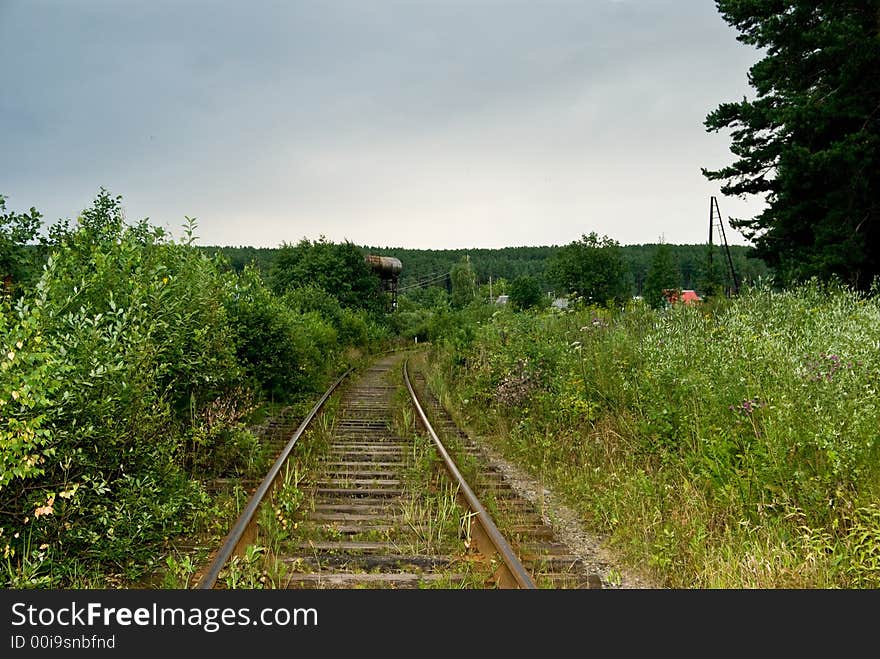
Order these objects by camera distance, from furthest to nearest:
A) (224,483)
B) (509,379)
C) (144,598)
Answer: (509,379)
(224,483)
(144,598)

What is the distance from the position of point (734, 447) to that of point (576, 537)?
1.61m

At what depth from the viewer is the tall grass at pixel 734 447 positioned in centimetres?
441

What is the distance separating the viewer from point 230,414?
837 cm

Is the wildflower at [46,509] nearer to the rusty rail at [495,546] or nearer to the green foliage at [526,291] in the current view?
the rusty rail at [495,546]

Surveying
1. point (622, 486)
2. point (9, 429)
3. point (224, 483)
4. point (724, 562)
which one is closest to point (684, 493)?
point (622, 486)

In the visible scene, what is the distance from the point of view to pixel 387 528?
559cm

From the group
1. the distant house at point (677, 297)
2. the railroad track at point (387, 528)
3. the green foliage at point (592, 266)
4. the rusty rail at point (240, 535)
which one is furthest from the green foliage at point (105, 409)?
the green foliage at point (592, 266)

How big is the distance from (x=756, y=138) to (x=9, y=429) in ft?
75.9

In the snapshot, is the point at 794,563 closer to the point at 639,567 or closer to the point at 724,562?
the point at 724,562

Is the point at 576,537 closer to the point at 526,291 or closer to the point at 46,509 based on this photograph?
the point at 46,509

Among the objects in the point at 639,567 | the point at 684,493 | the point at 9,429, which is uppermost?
the point at 9,429

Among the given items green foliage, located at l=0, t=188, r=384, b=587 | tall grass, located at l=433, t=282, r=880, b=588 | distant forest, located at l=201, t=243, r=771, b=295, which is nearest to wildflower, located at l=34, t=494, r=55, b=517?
green foliage, located at l=0, t=188, r=384, b=587

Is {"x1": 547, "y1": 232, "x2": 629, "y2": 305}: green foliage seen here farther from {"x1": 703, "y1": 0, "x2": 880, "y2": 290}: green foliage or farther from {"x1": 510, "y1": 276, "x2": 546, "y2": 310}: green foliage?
{"x1": 703, "y1": 0, "x2": 880, "y2": 290}: green foliage

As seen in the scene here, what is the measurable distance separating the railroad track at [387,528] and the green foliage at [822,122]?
45.5 ft
